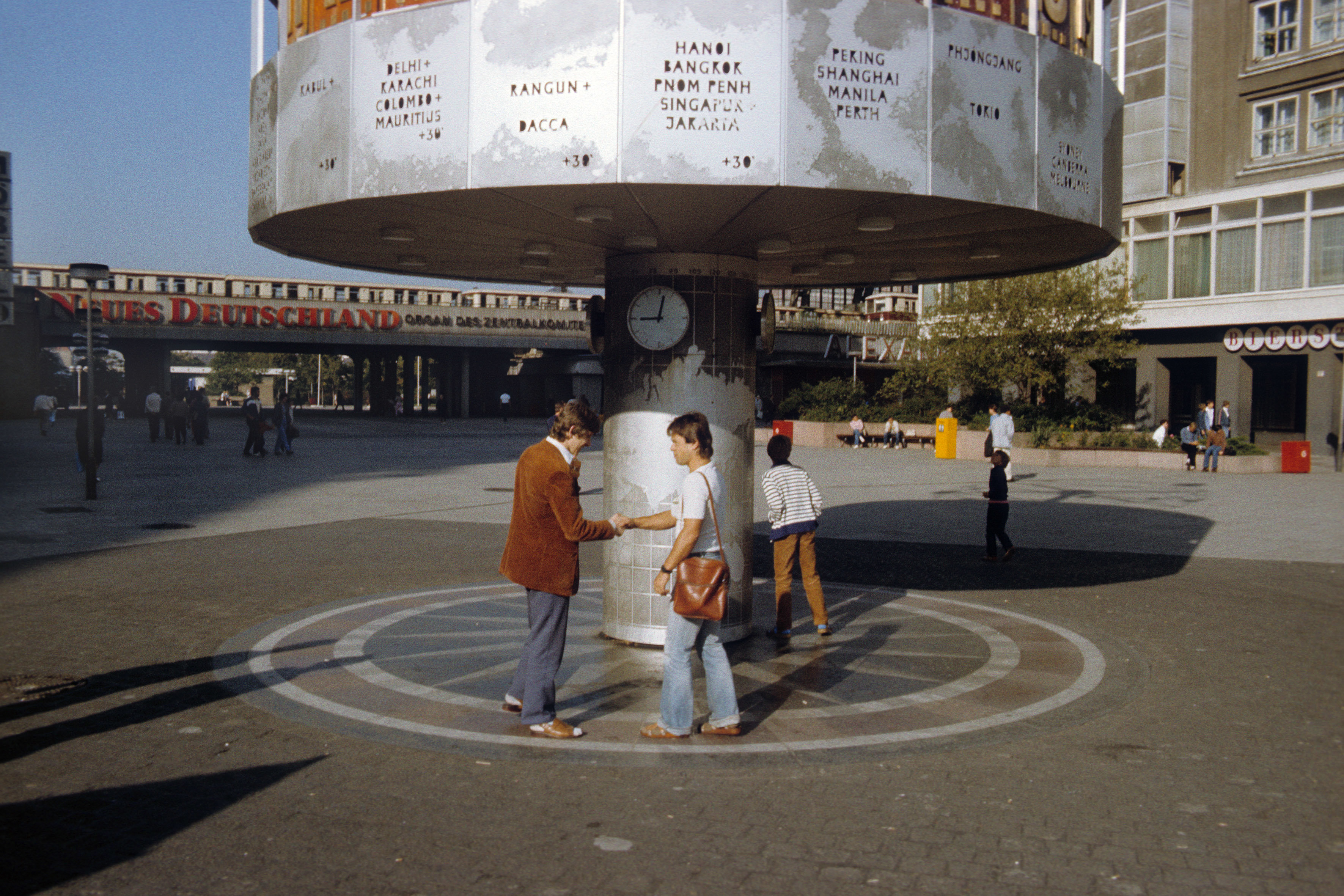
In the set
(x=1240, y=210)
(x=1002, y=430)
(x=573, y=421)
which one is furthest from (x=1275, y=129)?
(x=573, y=421)

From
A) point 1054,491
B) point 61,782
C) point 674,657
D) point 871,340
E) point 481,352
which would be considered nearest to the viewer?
point 61,782

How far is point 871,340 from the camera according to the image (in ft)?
197

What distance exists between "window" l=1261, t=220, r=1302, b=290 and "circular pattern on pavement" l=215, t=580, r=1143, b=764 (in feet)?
110

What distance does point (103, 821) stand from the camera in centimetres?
480

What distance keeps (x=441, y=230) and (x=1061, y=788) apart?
5638 mm

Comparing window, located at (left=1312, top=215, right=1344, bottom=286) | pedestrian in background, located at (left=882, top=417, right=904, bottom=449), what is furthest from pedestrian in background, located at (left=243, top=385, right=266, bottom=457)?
window, located at (left=1312, top=215, right=1344, bottom=286)

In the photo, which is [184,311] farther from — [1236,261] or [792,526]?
[792,526]

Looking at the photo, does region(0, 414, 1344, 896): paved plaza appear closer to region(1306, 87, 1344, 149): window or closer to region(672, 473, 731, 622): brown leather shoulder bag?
region(672, 473, 731, 622): brown leather shoulder bag

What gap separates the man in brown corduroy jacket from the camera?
6023 mm

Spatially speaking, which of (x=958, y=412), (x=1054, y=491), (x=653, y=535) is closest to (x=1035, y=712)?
(x=653, y=535)

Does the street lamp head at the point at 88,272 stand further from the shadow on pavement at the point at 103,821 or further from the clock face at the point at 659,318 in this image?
the shadow on pavement at the point at 103,821

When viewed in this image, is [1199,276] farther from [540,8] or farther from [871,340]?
[540,8]

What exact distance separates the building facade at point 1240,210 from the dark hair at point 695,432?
34.7 metres

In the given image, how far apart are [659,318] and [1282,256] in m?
36.5
